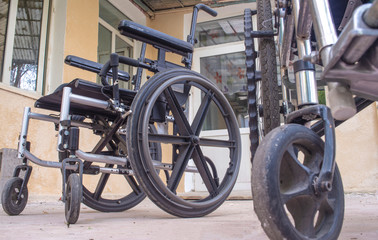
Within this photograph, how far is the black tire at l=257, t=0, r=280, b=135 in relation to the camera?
55.7 inches

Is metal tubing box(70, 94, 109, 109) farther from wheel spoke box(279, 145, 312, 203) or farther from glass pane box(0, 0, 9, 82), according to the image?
glass pane box(0, 0, 9, 82)

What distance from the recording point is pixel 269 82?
4.88ft

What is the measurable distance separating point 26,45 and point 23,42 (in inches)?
1.5

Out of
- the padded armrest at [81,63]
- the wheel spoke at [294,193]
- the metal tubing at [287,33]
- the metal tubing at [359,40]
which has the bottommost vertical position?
the wheel spoke at [294,193]

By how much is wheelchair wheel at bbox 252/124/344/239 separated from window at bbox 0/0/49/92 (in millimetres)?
2839

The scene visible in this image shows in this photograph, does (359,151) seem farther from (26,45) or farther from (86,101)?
(26,45)

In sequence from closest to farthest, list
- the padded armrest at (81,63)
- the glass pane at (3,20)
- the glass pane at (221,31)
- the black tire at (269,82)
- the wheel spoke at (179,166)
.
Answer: the black tire at (269,82)
the wheel spoke at (179,166)
the padded armrest at (81,63)
the glass pane at (3,20)
the glass pane at (221,31)

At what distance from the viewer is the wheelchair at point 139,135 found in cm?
148

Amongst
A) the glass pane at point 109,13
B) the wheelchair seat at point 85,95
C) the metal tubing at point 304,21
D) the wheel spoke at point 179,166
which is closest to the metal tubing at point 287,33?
the metal tubing at point 304,21

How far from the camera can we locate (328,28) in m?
0.78

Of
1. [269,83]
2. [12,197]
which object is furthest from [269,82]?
[12,197]

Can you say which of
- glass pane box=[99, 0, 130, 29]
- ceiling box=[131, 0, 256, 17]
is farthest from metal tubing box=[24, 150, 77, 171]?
ceiling box=[131, 0, 256, 17]

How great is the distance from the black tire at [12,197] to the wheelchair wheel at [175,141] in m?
0.76

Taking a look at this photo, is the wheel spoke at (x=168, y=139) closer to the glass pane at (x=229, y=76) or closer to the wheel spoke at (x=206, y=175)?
the wheel spoke at (x=206, y=175)
